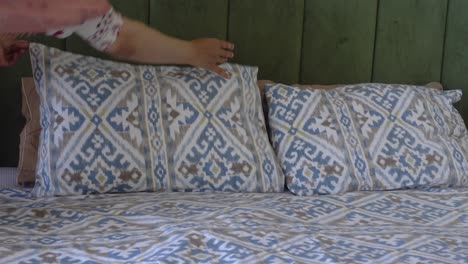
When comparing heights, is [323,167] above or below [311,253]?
above

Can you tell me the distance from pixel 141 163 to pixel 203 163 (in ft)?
0.51

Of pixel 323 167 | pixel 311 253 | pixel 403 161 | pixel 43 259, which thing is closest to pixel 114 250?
pixel 43 259

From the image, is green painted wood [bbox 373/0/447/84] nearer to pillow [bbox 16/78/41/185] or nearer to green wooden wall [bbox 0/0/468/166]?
green wooden wall [bbox 0/0/468/166]

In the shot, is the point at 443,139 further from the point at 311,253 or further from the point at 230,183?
the point at 311,253

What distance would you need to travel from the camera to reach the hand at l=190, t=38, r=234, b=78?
1.75m

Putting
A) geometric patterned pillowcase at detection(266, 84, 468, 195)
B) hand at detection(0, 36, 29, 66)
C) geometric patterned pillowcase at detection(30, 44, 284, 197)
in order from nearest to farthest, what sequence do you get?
hand at detection(0, 36, 29, 66) < geometric patterned pillowcase at detection(30, 44, 284, 197) < geometric patterned pillowcase at detection(266, 84, 468, 195)

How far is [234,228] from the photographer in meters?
1.29

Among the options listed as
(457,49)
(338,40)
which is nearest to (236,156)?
(338,40)

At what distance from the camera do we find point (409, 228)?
1.41 metres

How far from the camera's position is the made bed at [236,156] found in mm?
1247

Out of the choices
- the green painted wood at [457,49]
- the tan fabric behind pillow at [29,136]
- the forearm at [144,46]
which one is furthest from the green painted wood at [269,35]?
the tan fabric behind pillow at [29,136]

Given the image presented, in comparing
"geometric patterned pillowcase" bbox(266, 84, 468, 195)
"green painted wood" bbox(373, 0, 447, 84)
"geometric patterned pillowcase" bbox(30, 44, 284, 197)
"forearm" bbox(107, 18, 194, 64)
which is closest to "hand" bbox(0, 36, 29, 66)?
"geometric patterned pillowcase" bbox(30, 44, 284, 197)

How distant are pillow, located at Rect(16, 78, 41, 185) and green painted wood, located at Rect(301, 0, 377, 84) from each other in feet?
2.77

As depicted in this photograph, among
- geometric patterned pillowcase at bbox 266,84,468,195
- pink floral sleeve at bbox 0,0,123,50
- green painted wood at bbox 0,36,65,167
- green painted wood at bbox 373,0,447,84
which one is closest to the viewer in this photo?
pink floral sleeve at bbox 0,0,123,50
